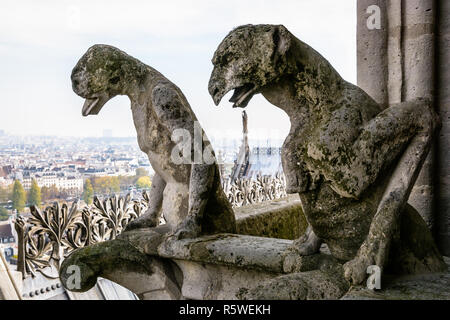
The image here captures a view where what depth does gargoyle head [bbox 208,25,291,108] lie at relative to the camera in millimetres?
1763

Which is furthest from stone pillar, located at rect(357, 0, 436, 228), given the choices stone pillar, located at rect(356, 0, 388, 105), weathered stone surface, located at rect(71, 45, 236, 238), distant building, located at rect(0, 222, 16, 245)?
distant building, located at rect(0, 222, 16, 245)

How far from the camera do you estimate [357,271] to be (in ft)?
5.26

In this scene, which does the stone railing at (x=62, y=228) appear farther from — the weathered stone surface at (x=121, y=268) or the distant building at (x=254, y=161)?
the distant building at (x=254, y=161)

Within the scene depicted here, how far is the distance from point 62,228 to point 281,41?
89.5 inches

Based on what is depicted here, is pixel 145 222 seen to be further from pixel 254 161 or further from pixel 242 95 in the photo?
pixel 254 161

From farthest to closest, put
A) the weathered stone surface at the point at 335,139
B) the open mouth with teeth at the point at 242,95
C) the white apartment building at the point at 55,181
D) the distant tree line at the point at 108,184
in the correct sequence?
the distant tree line at the point at 108,184, the white apartment building at the point at 55,181, the open mouth with teeth at the point at 242,95, the weathered stone surface at the point at 335,139

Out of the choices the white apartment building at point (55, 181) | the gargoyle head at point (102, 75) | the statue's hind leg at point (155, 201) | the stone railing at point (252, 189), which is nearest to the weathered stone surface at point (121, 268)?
the statue's hind leg at point (155, 201)

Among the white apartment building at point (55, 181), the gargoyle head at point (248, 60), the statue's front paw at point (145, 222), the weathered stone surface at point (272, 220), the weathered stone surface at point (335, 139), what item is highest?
the gargoyle head at point (248, 60)

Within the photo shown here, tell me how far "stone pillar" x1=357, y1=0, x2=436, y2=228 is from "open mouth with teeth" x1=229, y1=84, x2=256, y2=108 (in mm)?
1066

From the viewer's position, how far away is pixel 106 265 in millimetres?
2475

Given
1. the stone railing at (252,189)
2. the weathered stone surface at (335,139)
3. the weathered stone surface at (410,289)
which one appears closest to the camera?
the weathered stone surface at (410,289)

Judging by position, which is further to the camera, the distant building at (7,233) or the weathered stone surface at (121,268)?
the distant building at (7,233)

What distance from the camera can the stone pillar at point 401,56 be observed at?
99.7 inches

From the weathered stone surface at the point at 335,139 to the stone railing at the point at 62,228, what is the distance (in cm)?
194
